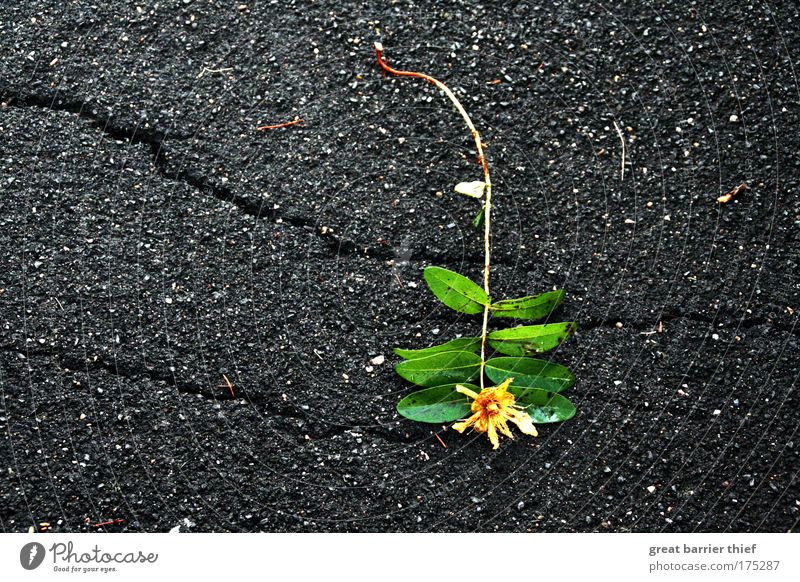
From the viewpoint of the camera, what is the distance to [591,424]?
2225 millimetres

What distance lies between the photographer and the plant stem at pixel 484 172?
2.22m

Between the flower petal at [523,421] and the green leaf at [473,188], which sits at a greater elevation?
the green leaf at [473,188]

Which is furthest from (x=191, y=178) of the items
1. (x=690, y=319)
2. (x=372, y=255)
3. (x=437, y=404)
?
(x=690, y=319)

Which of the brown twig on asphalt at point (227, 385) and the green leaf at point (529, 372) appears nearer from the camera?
the green leaf at point (529, 372)

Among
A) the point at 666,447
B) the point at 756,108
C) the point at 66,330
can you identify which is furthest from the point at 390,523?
the point at 756,108

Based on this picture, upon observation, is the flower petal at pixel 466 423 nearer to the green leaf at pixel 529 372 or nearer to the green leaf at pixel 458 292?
the green leaf at pixel 529 372

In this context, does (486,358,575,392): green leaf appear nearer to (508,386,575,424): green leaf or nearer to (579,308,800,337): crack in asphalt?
(508,386,575,424): green leaf

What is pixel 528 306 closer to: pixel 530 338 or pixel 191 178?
pixel 530 338

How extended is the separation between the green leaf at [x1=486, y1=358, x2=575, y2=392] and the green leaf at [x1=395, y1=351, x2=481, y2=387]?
0.04 metres

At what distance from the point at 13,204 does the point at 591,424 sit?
160cm

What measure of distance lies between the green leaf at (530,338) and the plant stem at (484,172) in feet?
0.17

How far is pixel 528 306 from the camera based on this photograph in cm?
219
